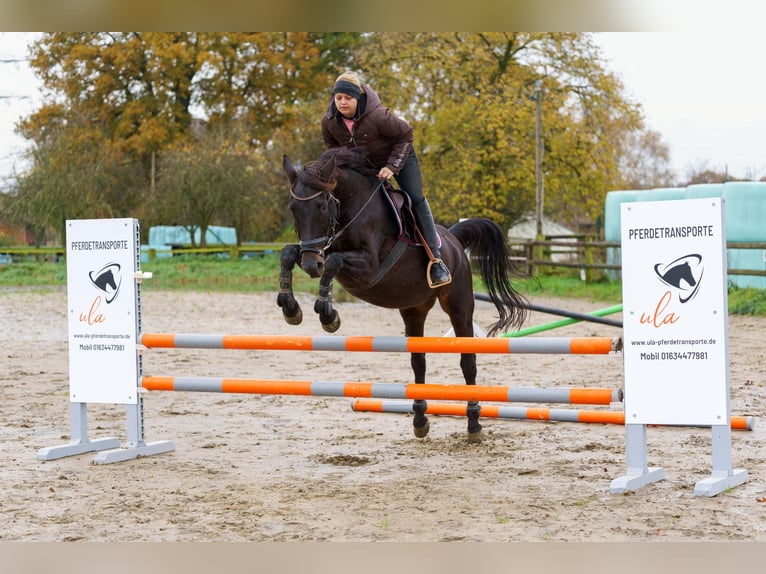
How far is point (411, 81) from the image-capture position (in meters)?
23.9

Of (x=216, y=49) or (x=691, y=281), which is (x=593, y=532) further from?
(x=216, y=49)

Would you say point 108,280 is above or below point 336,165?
below

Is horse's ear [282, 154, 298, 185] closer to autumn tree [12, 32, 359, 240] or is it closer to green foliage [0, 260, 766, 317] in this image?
green foliage [0, 260, 766, 317]

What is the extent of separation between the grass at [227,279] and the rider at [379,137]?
1095 centimetres

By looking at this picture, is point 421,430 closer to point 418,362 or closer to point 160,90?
point 418,362

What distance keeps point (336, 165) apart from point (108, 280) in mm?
1756

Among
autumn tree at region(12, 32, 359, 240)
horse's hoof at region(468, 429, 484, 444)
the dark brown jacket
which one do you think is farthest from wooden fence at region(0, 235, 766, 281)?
the dark brown jacket

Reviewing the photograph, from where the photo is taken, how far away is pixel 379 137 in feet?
17.9

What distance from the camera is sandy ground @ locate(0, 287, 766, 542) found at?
4035 mm

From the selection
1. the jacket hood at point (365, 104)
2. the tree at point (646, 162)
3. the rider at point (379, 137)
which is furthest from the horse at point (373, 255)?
the tree at point (646, 162)

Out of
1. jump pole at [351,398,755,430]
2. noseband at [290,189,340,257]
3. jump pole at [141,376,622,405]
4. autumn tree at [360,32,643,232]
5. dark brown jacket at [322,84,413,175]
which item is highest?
autumn tree at [360,32,643,232]

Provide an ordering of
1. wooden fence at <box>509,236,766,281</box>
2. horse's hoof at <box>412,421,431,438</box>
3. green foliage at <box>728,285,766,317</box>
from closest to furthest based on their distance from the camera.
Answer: horse's hoof at <box>412,421,431,438</box>, green foliage at <box>728,285,766,317</box>, wooden fence at <box>509,236,766,281</box>

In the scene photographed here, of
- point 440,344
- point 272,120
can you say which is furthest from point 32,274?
point 440,344

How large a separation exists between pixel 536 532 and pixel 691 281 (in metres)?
1.54
